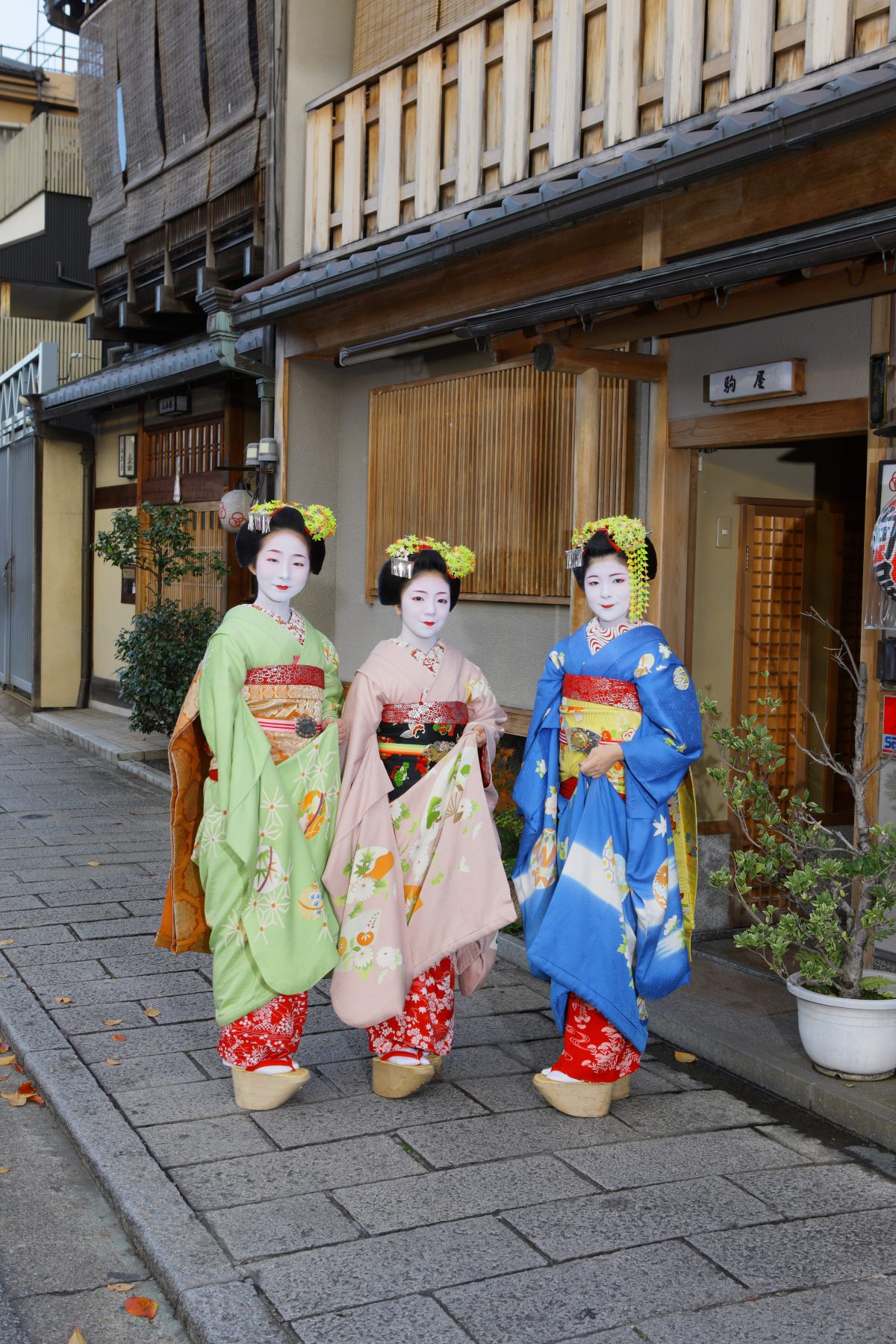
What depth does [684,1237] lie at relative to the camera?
3797 millimetres

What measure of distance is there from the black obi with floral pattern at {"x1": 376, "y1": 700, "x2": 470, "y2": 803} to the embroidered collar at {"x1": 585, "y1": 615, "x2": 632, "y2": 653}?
2.08ft

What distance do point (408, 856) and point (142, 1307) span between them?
6.15 ft

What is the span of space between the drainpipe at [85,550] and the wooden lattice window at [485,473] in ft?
27.4

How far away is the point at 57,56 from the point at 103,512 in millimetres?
15004

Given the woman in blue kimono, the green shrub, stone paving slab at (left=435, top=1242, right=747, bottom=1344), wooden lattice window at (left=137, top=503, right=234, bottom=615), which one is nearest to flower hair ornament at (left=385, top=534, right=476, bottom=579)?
the woman in blue kimono

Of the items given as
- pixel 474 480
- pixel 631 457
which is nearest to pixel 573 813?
pixel 631 457

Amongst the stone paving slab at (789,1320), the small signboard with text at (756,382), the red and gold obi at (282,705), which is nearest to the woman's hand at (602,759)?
the red and gold obi at (282,705)

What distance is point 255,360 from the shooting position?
10.7 metres

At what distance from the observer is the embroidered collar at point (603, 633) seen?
16.1ft

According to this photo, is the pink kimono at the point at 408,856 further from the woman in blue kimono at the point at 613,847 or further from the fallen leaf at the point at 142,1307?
the fallen leaf at the point at 142,1307

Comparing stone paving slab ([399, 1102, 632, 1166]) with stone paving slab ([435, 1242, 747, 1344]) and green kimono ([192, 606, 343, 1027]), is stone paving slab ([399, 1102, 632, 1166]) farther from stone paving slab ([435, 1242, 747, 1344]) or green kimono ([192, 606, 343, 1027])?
stone paving slab ([435, 1242, 747, 1344])

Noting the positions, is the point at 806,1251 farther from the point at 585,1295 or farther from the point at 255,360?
the point at 255,360

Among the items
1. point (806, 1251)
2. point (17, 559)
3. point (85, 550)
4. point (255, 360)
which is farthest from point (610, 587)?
point (17, 559)

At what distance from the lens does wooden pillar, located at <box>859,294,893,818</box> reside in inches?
221
